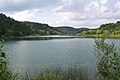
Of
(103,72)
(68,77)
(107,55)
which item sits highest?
(107,55)

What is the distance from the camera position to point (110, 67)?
10117 mm

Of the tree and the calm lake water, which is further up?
the tree

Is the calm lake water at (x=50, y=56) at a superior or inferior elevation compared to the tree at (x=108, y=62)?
inferior

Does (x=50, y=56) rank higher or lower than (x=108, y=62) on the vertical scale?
lower

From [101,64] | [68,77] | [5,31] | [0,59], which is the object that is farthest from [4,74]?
[5,31]

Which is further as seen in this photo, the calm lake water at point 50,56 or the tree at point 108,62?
the calm lake water at point 50,56

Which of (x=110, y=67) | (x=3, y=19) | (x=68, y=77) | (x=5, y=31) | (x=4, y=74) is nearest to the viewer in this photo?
(x=4, y=74)

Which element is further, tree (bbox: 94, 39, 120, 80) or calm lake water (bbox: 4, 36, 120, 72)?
calm lake water (bbox: 4, 36, 120, 72)

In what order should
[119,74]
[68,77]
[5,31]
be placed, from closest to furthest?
1. [119,74]
2. [68,77]
3. [5,31]

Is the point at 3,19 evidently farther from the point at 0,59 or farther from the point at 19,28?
the point at 0,59

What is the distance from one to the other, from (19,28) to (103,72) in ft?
621

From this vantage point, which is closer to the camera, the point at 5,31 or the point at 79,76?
the point at 79,76

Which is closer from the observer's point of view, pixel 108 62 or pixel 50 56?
pixel 108 62

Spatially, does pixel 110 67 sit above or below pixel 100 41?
below
